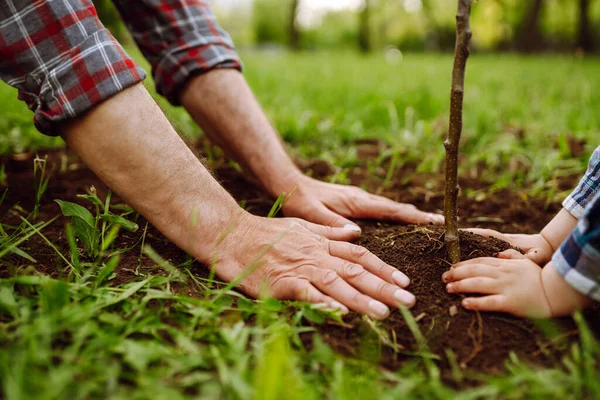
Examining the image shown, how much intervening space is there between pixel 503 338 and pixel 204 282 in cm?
86

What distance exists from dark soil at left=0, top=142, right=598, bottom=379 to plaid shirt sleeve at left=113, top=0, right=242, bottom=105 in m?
0.54

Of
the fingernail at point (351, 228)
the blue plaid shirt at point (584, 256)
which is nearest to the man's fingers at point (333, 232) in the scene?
the fingernail at point (351, 228)

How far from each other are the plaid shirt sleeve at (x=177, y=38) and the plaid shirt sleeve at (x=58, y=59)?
758mm

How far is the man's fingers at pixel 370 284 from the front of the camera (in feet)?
4.14

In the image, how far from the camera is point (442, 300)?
1290 mm

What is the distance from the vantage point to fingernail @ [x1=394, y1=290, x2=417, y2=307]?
1.25m

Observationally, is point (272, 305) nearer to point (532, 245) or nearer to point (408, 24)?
point (532, 245)

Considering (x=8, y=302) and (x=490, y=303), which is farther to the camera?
(x=490, y=303)

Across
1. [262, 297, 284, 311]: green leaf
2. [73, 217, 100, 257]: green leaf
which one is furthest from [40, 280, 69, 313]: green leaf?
[262, 297, 284, 311]: green leaf

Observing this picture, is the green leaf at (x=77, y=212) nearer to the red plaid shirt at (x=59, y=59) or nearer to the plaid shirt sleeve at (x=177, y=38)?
the red plaid shirt at (x=59, y=59)

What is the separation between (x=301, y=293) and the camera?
4.24 feet

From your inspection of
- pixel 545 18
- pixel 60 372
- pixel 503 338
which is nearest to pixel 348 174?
pixel 503 338

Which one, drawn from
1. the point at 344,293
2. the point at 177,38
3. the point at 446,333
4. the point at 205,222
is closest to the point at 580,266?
the point at 446,333

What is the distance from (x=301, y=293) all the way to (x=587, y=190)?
95 cm
